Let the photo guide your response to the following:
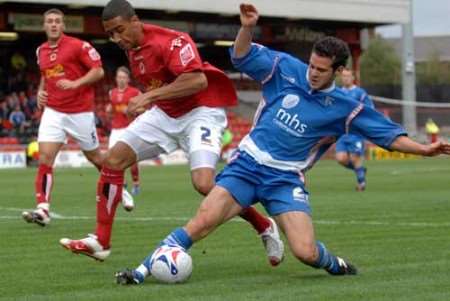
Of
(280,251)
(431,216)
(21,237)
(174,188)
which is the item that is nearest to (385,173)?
(174,188)

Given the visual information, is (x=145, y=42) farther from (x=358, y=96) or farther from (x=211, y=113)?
(x=358, y=96)

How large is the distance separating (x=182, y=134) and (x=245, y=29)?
1761 millimetres

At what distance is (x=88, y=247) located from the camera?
8750mm

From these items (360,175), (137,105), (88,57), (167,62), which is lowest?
(360,175)

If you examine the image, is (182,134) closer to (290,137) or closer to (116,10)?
(116,10)

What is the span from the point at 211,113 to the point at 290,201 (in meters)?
1.65

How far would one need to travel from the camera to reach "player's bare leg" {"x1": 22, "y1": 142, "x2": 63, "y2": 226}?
11.9 meters

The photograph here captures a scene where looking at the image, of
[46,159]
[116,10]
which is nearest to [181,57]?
[116,10]

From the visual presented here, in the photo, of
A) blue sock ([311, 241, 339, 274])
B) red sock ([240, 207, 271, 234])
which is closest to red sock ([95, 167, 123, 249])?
red sock ([240, 207, 271, 234])

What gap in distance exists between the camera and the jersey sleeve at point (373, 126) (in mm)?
7863

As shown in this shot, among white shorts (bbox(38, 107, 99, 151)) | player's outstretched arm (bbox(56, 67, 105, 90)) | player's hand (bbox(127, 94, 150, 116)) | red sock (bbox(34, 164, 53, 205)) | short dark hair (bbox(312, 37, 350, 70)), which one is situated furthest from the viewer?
white shorts (bbox(38, 107, 99, 151))

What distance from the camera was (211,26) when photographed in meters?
44.9

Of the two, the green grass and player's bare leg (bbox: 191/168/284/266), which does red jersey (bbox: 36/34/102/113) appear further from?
player's bare leg (bbox: 191/168/284/266)

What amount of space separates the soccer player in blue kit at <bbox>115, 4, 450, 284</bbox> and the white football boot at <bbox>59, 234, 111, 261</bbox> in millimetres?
936
